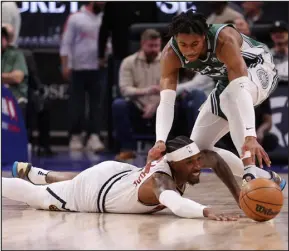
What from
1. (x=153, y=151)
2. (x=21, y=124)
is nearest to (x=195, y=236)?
(x=153, y=151)

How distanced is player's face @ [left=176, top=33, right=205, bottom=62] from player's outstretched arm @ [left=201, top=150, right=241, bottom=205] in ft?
2.66

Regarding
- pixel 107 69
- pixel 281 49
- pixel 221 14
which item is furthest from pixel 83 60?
pixel 281 49

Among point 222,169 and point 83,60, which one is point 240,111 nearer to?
point 222,169

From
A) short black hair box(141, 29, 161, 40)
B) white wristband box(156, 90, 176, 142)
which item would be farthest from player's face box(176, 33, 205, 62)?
short black hair box(141, 29, 161, 40)

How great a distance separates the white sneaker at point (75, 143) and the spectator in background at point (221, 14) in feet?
8.14

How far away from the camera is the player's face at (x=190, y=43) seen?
587 centimetres

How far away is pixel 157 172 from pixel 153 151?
0.56ft

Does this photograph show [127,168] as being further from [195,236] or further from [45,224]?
[195,236]

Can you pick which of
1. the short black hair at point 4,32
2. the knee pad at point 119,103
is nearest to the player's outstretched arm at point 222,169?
the knee pad at point 119,103

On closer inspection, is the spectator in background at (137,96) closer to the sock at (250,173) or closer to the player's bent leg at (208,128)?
the player's bent leg at (208,128)

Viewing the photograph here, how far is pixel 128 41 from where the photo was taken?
1099 centimetres

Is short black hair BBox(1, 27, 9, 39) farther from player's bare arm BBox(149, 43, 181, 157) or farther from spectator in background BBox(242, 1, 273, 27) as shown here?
player's bare arm BBox(149, 43, 181, 157)

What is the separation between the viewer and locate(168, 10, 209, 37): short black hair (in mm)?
5840

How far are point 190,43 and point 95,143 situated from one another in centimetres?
561
